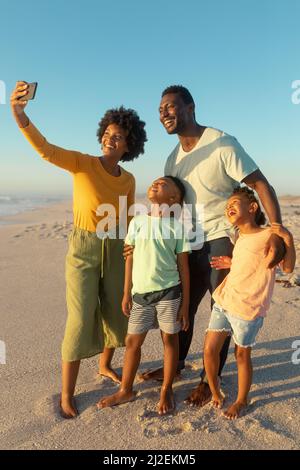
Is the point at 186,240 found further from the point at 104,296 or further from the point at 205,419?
the point at 205,419

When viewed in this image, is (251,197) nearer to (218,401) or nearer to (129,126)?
(129,126)

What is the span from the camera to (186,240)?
2.64 meters

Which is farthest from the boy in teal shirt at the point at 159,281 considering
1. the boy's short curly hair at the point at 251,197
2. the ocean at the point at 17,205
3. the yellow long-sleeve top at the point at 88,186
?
the ocean at the point at 17,205

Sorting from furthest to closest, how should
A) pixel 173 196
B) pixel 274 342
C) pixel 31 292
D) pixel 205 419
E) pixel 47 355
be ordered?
pixel 31 292 < pixel 274 342 < pixel 47 355 < pixel 173 196 < pixel 205 419

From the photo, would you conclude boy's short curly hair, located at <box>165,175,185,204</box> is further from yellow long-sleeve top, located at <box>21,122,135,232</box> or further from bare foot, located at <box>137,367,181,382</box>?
bare foot, located at <box>137,367,181,382</box>

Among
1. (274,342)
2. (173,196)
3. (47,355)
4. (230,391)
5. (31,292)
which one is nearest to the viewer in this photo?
(173,196)

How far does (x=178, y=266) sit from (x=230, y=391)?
108 centimetres

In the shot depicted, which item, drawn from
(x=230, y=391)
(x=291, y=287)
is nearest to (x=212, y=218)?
(x=230, y=391)

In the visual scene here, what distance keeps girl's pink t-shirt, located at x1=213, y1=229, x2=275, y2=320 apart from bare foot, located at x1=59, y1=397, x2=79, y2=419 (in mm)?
1236

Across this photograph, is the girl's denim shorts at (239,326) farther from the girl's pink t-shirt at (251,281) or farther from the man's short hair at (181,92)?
the man's short hair at (181,92)

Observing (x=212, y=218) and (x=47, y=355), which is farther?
(x=47, y=355)

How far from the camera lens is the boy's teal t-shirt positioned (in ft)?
8.56

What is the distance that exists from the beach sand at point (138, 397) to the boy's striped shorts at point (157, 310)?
0.57m

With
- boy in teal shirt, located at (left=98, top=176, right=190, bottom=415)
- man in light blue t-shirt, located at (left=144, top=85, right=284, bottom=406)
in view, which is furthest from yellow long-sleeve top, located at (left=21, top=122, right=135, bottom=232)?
man in light blue t-shirt, located at (left=144, top=85, right=284, bottom=406)
